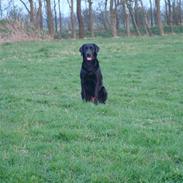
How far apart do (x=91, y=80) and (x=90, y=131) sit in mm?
3264

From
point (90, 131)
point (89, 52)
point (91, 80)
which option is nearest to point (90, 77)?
point (91, 80)

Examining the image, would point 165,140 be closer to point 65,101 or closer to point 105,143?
point 105,143

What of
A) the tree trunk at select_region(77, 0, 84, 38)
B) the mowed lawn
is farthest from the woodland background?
the mowed lawn

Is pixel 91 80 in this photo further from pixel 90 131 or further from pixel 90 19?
pixel 90 19

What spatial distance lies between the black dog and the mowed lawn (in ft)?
1.04

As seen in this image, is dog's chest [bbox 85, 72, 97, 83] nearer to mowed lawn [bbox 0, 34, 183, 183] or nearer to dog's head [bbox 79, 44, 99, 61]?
dog's head [bbox 79, 44, 99, 61]

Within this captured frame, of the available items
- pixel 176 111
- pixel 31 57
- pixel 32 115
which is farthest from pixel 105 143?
pixel 31 57

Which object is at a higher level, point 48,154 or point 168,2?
point 168,2

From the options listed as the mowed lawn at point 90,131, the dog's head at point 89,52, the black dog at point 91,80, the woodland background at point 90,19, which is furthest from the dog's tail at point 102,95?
the woodland background at point 90,19

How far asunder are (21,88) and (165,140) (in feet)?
22.7

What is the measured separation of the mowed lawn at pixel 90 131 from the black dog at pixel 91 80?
318mm

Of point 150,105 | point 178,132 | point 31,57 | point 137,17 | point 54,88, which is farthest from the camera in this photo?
point 137,17

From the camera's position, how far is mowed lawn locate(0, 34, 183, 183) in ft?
17.3

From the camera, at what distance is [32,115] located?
8.45 m
